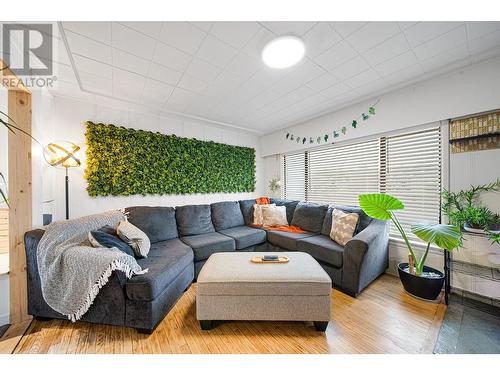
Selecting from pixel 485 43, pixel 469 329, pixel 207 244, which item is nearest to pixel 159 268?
pixel 207 244

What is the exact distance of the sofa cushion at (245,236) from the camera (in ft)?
8.66

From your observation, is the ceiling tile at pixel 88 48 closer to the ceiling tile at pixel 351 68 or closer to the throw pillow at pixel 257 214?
the ceiling tile at pixel 351 68

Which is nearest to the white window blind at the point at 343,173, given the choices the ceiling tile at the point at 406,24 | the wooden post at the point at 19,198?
the ceiling tile at the point at 406,24

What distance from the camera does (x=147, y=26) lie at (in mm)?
1362

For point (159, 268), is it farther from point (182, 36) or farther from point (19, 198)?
point (182, 36)

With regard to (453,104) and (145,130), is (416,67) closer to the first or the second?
(453,104)

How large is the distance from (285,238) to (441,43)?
2510mm

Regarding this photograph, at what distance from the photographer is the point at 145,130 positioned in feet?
9.57

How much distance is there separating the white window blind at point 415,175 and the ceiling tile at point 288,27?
1.97m

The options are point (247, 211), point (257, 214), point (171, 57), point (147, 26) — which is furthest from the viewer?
point (247, 211)

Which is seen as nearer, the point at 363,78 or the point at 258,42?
the point at 258,42

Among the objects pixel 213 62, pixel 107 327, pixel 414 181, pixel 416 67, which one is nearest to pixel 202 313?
pixel 107 327

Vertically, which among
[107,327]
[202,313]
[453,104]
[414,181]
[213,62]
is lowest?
[107,327]

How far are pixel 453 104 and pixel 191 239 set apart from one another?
11.2 feet
